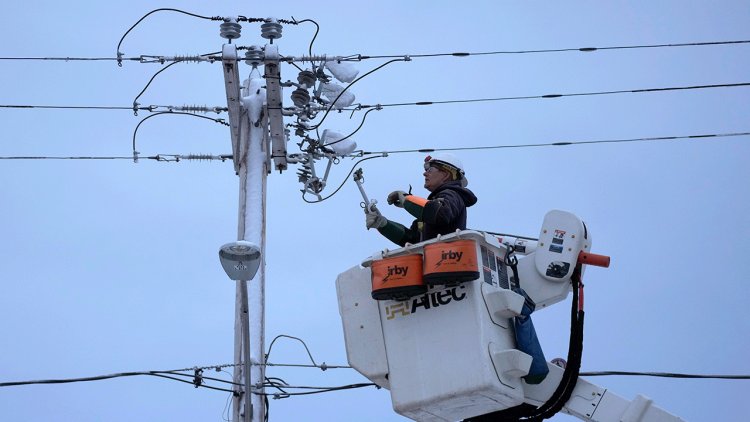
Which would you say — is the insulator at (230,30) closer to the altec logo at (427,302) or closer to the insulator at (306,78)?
the insulator at (306,78)

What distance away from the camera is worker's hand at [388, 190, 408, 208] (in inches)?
567

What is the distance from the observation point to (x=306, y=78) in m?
17.8

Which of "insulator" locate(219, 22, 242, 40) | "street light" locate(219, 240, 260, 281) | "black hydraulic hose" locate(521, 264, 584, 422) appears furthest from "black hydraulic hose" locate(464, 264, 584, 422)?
"insulator" locate(219, 22, 242, 40)

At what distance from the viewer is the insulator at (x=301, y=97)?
1777 centimetres

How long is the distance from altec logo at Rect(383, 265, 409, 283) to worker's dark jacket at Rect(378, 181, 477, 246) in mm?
523

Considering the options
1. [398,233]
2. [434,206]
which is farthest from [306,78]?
[434,206]

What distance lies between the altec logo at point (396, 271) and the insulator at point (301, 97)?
420cm

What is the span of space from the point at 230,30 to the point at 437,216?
4518 mm

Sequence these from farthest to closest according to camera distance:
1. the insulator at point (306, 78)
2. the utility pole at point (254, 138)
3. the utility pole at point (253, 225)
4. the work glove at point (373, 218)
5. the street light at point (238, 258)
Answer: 1. the insulator at point (306, 78)
2. the utility pole at point (254, 138)
3. the utility pole at point (253, 225)
4. the work glove at point (373, 218)
5. the street light at point (238, 258)

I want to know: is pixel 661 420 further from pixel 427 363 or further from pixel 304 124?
pixel 304 124

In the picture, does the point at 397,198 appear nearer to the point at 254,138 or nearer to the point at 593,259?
the point at 593,259

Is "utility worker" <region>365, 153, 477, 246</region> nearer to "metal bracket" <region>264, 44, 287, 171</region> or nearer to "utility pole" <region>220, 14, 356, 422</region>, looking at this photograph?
"utility pole" <region>220, 14, 356, 422</region>

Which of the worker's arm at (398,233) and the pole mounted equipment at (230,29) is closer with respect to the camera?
the worker's arm at (398,233)

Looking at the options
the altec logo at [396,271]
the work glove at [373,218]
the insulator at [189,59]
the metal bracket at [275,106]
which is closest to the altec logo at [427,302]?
the altec logo at [396,271]
